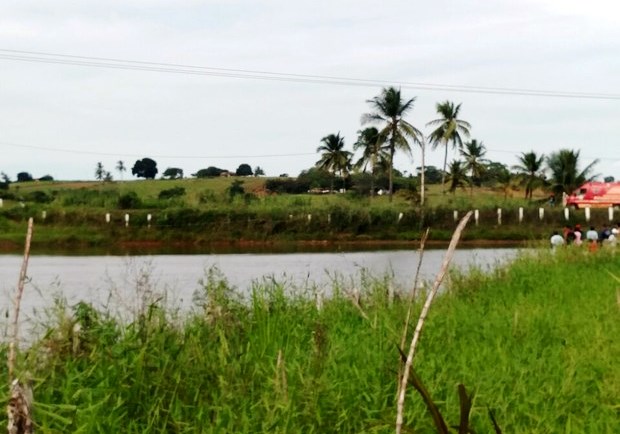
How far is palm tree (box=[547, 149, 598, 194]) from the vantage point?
1891 inches

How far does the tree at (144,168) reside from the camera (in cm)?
8569

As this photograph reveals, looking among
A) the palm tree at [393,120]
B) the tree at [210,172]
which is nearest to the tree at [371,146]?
the palm tree at [393,120]

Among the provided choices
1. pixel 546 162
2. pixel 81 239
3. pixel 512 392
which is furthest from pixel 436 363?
pixel 546 162

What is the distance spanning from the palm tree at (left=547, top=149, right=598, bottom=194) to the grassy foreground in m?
41.6

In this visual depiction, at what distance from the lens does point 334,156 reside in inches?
2172

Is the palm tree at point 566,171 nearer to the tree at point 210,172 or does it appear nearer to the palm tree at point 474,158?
the palm tree at point 474,158

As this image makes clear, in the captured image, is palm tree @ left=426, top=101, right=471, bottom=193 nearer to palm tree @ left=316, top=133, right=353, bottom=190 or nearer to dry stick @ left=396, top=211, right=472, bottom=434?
palm tree @ left=316, top=133, right=353, bottom=190

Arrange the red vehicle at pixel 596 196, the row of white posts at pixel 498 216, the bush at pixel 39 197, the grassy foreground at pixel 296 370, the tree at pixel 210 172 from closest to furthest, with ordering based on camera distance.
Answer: the grassy foreground at pixel 296 370, the row of white posts at pixel 498 216, the red vehicle at pixel 596 196, the bush at pixel 39 197, the tree at pixel 210 172

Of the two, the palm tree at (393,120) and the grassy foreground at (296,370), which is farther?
the palm tree at (393,120)

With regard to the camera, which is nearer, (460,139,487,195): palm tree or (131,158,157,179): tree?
(460,139,487,195): palm tree

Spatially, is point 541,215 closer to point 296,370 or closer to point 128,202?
point 128,202

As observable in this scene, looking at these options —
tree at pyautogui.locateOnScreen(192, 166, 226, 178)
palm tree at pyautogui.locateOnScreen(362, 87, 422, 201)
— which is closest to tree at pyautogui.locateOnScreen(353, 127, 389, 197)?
palm tree at pyautogui.locateOnScreen(362, 87, 422, 201)

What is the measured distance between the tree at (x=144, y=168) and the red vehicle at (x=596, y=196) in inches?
1937

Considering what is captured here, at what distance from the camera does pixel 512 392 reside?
5434 millimetres
